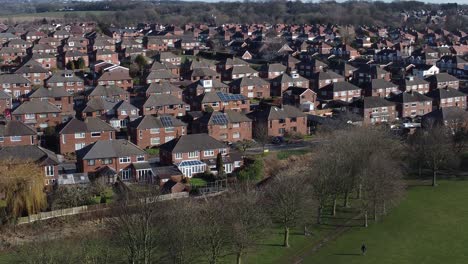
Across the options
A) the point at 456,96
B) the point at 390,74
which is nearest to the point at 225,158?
the point at 456,96

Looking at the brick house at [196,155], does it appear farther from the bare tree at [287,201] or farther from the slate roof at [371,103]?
the slate roof at [371,103]

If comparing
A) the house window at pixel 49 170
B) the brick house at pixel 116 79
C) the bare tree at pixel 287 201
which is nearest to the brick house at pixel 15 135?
the house window at pixel 49 170

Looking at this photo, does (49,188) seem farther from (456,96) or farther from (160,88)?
(456,96)

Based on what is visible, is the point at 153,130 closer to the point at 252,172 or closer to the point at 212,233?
the point at 252,172

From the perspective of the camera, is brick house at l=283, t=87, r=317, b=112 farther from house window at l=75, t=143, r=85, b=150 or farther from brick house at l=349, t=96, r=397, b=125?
house window at l=75, t=143, r=85, b=150

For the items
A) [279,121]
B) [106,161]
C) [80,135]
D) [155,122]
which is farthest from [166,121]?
[279,121]
